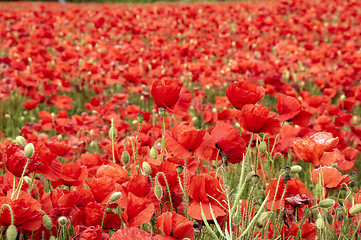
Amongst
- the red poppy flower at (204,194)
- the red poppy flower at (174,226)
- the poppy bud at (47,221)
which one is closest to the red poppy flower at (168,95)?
the red poppy flower at (204,194)

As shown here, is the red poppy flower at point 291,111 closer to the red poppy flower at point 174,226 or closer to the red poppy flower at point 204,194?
the red poppy flower at point 204,194

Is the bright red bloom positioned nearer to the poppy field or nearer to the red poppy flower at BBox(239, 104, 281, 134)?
the poppy field

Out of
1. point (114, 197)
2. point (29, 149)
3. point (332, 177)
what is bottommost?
point (332, 177)

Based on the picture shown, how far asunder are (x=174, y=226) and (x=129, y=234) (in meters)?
0.13

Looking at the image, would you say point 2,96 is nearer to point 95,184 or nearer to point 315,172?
point 95,184

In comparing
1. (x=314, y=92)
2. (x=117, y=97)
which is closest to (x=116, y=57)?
(x=117, y=97)

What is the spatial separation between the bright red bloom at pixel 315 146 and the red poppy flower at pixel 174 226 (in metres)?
0.46

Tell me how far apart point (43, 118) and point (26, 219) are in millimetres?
1969

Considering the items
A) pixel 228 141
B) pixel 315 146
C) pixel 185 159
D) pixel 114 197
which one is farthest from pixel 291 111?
pixel 114 197

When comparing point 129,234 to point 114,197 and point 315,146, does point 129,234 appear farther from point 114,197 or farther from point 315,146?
point 315,146

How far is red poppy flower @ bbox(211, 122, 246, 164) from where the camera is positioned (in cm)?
127

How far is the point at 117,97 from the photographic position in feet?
11.3

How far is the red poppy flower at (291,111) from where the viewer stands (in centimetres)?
138

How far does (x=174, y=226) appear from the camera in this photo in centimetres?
110
